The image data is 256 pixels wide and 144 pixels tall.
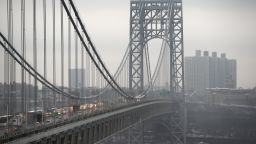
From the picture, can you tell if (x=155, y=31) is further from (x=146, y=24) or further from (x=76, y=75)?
(x=76, y=75)

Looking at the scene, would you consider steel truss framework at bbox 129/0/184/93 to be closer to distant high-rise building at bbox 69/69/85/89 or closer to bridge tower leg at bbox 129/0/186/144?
bridge tower leg at bbox 129/0/186/144

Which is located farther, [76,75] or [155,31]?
[155,31]

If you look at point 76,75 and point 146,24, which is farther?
point 146,24

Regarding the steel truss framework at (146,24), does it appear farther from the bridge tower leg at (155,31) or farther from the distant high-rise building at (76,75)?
the distant high-rise building at (76,75)

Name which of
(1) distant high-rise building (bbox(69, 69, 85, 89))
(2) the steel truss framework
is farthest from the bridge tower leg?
(1) distant high-rise building (bbox(69, 69, 85, 89))

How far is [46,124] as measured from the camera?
93.0ft

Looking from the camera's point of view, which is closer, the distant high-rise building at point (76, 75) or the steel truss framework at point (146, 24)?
the distant high-rise building at point (76, 75)

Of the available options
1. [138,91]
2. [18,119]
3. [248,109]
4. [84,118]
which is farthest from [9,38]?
[248,109]

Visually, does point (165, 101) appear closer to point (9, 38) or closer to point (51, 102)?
point (51, 102)

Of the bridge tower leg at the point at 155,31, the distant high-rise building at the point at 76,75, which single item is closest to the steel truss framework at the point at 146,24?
the bridge tower leg at the point at 155,31

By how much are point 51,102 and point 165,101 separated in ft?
124

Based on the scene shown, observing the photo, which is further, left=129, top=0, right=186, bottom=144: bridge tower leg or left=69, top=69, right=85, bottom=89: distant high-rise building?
left=129, top=0, right=186, bottom=144: bridge tower leg

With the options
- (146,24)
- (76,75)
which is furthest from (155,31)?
(76,75)

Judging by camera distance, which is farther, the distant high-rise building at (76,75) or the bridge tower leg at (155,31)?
the bridge tower leg at (155,31)
